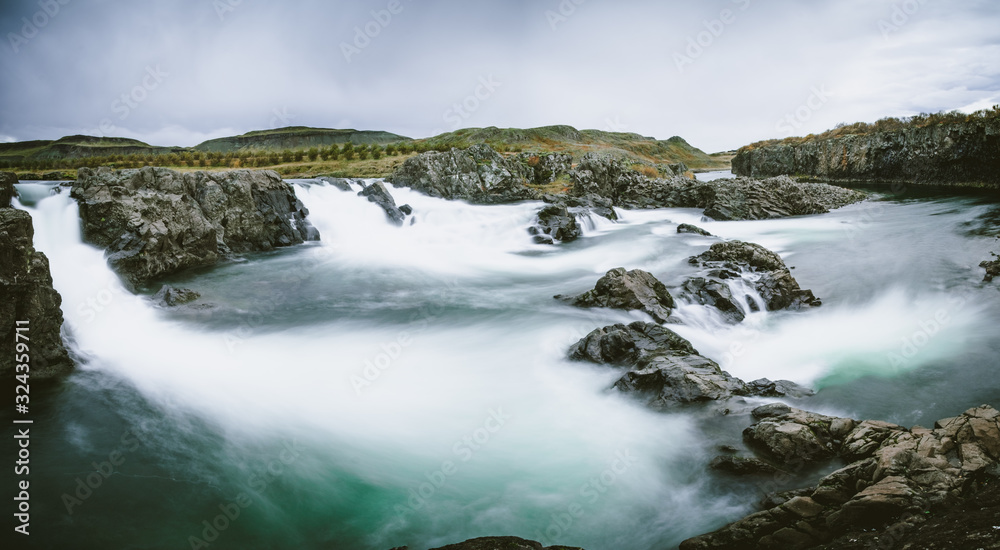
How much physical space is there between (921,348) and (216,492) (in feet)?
42.5

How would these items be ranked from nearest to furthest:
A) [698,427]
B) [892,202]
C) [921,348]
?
[698,427] → [921,348] → [892,202]

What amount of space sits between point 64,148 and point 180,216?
6708 cm

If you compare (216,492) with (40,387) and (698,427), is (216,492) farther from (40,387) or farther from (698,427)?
(698,427)

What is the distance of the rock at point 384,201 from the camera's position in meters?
26.5

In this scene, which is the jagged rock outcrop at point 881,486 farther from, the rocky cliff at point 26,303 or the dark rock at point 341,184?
the dark rock at point 341,184

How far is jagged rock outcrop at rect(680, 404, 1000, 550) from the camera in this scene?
4336mm

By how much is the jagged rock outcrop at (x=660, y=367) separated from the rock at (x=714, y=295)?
342cm

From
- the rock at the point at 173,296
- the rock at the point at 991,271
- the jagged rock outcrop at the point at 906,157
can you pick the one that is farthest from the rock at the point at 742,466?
the jagged rock outcrop at the point at 906,157

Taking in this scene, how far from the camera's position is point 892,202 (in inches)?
1292

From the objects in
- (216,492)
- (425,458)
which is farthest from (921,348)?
(216,492)

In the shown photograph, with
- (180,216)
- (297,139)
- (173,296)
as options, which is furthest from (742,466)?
(297,139)

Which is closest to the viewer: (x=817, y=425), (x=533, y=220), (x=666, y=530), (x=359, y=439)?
(x=666, y=530)

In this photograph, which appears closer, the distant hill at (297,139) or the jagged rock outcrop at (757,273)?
the jagged rock outcrop at (757,273)

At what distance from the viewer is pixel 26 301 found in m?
8.31
